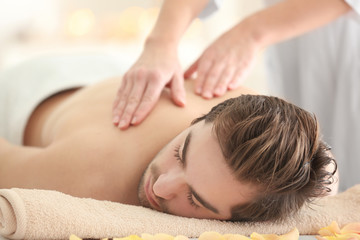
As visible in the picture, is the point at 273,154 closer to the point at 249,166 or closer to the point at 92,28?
the point at 249,166

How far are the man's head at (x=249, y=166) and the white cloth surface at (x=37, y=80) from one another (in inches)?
34.0

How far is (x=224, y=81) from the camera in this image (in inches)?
58.4

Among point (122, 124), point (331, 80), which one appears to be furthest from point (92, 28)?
point (122, 124)

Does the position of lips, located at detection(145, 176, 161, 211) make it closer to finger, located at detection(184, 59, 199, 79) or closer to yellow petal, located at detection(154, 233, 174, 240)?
yellow petal, located at detection(154, 233, 174, 240)

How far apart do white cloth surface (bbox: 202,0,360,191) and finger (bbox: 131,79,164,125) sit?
0.69 metres

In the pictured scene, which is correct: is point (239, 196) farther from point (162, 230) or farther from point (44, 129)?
point (44, 129)

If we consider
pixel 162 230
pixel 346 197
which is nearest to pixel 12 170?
pixel 162 230

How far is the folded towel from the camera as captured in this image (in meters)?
0.90

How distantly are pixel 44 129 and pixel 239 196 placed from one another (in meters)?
0.89

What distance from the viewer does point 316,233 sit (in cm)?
111

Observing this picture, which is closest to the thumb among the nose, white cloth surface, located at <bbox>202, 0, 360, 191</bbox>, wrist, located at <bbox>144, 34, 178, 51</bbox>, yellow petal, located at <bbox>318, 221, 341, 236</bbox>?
wrist, located at <bbox>144, 34, 178, 51</bbox>

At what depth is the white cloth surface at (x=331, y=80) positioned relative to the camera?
1899 millimetres

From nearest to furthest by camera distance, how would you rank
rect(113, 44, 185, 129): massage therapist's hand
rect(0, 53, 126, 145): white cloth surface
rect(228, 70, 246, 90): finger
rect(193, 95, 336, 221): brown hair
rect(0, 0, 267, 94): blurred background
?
1. rect(193, 95, 336, 221): brown hair
2. rect(113, 44, 185, 129): massage therapist's hand
3. rect(228, 70, 246, 90): finger
4. rect(0, 53, 126, 145): white cloth surface
5. rect(0, 0, 267, 94): blurred background

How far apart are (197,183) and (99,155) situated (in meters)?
0.36
